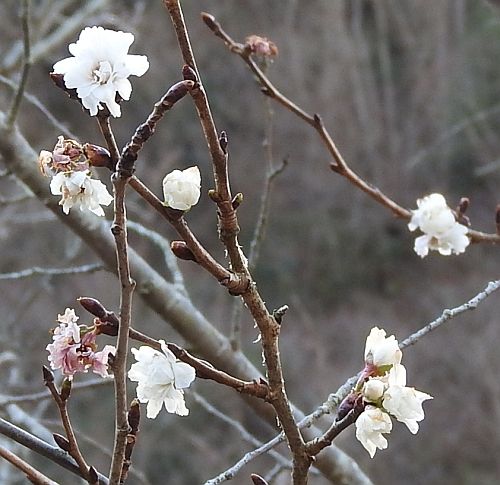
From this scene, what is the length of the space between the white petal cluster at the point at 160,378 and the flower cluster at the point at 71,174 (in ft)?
0.27

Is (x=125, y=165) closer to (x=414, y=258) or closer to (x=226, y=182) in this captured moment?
(x=226, y=182)

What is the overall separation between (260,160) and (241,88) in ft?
1.61

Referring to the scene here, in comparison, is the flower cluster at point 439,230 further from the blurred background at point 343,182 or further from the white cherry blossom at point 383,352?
the blurred background at point 343,182

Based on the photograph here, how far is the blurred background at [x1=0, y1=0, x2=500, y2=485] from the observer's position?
3773 millimetres

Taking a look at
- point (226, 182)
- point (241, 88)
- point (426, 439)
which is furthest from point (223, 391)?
point (226, 182)

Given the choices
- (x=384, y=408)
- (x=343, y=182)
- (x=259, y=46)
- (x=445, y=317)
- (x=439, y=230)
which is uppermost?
(x=343, y=182)

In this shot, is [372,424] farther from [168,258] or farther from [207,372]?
[168,258]

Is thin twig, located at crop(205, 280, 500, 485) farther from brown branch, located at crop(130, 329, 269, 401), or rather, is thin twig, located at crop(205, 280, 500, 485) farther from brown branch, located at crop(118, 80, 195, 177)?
brown branch, located at crop(118, 80, 195, 177)

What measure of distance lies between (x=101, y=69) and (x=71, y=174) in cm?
6

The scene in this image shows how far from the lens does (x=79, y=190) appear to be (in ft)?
1.26

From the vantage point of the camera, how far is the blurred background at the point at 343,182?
3773 millimetres

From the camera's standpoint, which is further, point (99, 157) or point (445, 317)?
point (445, 317)

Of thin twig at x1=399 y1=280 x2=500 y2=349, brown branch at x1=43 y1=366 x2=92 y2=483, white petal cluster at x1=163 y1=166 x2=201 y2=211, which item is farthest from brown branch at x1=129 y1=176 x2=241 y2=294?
thin twig at x1=399 y1=280 x2=500 y2=349

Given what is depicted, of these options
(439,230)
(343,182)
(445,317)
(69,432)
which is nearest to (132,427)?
(69,432)
